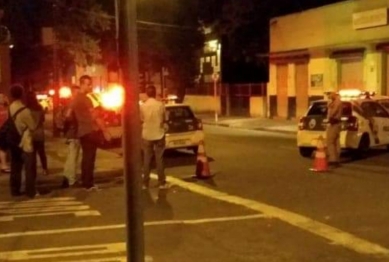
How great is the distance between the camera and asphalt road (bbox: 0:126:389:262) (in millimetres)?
9555

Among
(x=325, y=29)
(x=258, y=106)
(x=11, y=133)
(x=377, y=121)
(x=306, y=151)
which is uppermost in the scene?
(x=325, y=29)

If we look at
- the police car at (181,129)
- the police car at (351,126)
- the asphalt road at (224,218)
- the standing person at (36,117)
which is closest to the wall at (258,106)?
the police car at (181,129)

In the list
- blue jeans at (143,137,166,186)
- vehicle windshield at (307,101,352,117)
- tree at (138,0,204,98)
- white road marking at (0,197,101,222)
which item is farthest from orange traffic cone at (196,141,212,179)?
tree at (138,0,204,98)

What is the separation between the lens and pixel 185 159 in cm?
2153

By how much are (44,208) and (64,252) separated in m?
3.52

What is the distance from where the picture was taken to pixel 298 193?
14156 mm

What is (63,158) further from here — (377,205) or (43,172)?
(377,205)

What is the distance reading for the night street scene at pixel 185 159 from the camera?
30.9 feet

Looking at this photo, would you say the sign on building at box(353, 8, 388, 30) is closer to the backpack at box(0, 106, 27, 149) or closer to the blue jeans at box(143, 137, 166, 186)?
the blue jeans at box(143, 137, 166, 186)

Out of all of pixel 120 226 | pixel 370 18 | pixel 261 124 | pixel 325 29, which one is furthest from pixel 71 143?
pixel 325 29

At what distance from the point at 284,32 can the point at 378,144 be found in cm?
2386

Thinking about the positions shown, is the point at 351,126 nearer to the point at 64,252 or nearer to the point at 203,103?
the point at 64,252

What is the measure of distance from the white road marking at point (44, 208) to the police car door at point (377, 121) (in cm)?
928

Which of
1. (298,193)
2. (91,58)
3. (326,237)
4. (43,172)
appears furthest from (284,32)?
(326,237)
